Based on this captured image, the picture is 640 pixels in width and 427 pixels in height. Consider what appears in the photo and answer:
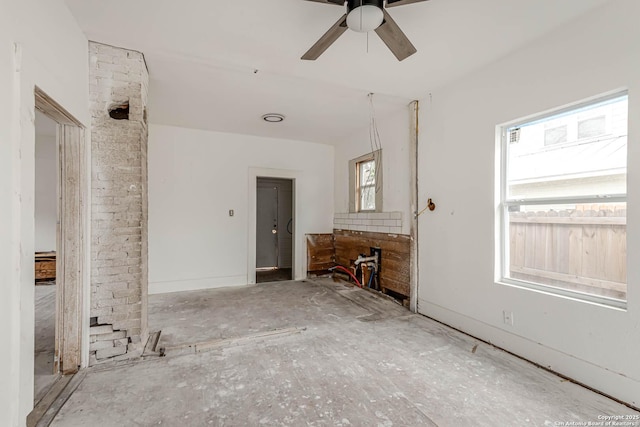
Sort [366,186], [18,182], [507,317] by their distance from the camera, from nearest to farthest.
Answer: [18,182] < [507,317] < [366,186]

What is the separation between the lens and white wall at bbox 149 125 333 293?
4.63m

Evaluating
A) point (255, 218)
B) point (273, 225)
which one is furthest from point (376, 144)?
point (273, 225)

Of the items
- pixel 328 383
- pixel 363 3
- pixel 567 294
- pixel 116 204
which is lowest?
pixel 328 383

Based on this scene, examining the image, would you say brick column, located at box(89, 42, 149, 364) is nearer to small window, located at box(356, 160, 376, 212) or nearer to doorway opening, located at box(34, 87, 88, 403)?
doorway opening, located at box(34, 87, 88, 403)

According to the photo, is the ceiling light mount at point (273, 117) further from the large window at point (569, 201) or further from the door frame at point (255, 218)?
the large window at point (569, 201)

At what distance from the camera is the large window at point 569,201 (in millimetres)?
2045

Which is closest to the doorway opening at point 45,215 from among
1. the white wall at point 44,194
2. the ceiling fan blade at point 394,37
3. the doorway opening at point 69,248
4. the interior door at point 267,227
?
the white wall at point 44,194

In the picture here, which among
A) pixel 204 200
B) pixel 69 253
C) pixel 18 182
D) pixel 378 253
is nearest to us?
pixel 18 182

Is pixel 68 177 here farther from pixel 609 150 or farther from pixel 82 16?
pixel 609 150

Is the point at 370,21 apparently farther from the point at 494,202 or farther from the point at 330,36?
the point at 494,202

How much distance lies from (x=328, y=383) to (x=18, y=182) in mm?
2229

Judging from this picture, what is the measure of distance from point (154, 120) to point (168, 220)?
1544 mm

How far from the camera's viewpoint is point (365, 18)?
5.89 feet

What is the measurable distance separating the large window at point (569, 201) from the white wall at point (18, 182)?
3.51 metres
